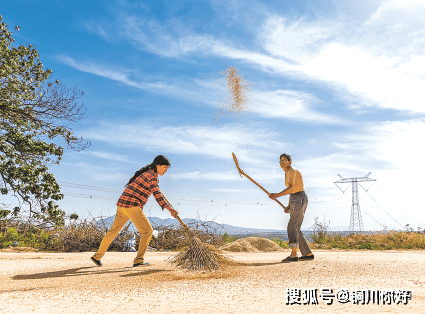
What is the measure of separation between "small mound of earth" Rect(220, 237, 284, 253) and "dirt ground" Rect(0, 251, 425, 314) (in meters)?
4.19

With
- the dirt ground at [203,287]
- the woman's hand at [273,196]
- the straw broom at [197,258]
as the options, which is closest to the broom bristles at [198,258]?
the straw broom at [197,258]

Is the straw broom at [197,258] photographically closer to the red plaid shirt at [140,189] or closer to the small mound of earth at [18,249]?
the red plaid shirt at [140,189]

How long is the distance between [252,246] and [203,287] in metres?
6.74

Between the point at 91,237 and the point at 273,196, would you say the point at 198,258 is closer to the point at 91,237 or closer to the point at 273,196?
the point at 273,196

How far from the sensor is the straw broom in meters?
5.64

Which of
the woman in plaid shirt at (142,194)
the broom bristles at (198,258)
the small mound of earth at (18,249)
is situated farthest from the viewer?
the small mound of earth at (18,249)

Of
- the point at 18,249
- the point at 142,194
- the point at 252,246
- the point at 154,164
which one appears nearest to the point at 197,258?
the point at 142,194

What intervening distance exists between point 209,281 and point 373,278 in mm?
2276

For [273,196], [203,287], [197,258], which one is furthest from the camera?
[273,196]

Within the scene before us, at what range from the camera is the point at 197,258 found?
572 cm

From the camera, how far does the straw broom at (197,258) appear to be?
564cm

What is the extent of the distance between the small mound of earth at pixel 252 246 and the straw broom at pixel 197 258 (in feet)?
14.4

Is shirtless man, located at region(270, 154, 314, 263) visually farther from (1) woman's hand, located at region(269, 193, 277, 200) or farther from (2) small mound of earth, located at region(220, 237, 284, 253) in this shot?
(2) small mound of earth, located at region(220, 237, 284, 253)

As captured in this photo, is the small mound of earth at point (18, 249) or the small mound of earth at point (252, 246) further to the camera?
the small mound of earth at point (18, 249)
